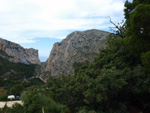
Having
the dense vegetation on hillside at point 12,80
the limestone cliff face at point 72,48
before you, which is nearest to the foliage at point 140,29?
the dense vegetation on hillside at point 12,80

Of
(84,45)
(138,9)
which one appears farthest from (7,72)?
(138,9)

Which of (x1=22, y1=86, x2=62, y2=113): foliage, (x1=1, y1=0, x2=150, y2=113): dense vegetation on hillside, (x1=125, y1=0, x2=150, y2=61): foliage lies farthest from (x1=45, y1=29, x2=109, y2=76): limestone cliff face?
(x1=22, y1=86, x2=62, y2=113): foliage

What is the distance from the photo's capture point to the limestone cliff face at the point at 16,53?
101 m

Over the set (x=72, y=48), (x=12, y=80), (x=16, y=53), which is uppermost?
(x=16, y=53)

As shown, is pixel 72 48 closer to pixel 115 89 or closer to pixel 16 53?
pixel 16 53

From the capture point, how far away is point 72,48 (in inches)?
2908

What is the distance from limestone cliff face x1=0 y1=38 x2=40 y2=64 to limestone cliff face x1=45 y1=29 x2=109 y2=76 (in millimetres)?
31718

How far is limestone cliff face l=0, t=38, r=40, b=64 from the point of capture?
10075 cm

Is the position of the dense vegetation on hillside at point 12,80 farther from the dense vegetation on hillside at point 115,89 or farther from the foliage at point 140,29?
the foliage at point 140,29

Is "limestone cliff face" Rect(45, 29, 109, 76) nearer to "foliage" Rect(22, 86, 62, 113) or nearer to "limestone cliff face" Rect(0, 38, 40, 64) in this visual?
"limestone cliff face" Rect(0, 38, 40, 64)

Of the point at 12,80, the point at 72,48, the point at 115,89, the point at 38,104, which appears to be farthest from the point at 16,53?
the point at 115,89

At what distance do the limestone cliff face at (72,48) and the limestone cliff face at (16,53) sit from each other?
31.7 meters

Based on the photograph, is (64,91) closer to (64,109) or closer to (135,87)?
(64,109)

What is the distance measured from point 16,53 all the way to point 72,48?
55491mm
